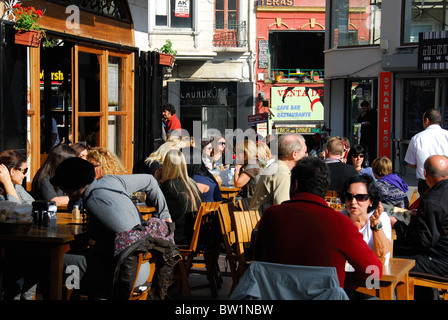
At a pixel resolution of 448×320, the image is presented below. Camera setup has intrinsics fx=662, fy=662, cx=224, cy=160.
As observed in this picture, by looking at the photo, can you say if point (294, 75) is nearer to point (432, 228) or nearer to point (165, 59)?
point (165, 59)

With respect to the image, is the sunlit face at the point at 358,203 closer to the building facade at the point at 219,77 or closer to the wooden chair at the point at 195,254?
the wooden chair at the point at 195,254

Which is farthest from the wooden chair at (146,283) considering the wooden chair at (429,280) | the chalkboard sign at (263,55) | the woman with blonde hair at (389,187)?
the chalkboard sign at (263,55)

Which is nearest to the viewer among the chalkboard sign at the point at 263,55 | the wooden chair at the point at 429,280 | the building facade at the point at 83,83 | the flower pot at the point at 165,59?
the wooden chair at the point at 429,280

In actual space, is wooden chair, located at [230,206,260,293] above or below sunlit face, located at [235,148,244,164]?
below

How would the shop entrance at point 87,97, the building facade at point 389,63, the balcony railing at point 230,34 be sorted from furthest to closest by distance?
the balcony railing at point 230,34, the building facade at point 389,63, the shop entrance at point 87,97

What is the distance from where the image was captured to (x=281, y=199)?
229 inches

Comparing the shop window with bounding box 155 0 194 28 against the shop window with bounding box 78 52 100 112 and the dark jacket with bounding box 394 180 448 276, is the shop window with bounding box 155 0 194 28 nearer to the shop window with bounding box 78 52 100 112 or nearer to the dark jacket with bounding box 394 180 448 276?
the shop window with bounding box 78 52 100 112

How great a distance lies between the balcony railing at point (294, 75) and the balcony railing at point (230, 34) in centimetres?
207

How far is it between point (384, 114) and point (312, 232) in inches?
595

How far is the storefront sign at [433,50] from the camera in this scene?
1616cm

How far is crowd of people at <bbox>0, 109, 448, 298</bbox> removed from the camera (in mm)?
3770

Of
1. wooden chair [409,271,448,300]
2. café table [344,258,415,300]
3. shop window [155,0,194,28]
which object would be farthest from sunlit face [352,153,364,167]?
shop window [155,0,194,28]

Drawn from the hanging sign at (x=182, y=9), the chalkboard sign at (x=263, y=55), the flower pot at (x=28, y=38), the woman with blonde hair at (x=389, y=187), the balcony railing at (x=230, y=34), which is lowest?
the woman with blonde hair at (x=389, y=187)

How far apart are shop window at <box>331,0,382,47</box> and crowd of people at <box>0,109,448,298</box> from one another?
447 inches
